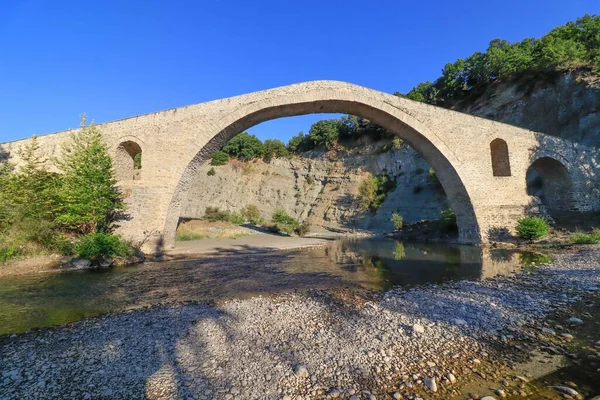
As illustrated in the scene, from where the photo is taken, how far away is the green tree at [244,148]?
39031 millimetres

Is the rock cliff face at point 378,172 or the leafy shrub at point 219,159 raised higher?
the leafy shrub at point 219,159

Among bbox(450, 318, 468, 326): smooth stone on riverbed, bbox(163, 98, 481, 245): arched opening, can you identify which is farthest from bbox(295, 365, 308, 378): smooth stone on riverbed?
bbox(163, 98, 481, 245): arched opening

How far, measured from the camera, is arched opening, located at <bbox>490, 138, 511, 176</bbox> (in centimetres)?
1456

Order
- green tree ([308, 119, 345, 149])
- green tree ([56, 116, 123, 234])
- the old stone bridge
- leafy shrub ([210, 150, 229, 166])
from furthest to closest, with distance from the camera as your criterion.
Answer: leafy shrub ([210, 150, 229, 166]), green tree ([308, 119, 345, 149]), the old stone bridge, green tree ([56, 116, 123, 234])

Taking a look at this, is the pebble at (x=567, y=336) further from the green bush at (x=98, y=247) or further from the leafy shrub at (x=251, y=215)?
the leafy shrub at (x=251, y=215)

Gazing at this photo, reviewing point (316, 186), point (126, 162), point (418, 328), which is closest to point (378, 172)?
point (316, 186)

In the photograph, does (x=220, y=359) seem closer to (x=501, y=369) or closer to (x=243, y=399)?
(x=243, y=399)

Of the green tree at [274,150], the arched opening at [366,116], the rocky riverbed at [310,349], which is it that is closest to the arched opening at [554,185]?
the arched opening at [366,116]

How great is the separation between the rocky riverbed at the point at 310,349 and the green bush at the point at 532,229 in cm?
843

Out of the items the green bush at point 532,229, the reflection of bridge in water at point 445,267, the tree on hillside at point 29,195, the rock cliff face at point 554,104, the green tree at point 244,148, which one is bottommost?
the reflection of bridge in water at point 445,267

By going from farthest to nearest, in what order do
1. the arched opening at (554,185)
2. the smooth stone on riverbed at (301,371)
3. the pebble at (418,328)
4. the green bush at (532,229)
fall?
the arched opening at (554,185) → the green bush at (532,229) → the pebble at (418,328) → the smooth stone on riverbed at (301,371)

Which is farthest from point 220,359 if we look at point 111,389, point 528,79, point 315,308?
point 528,79

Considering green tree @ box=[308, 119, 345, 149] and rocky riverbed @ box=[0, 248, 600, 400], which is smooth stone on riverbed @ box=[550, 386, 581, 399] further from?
green tree @ box=[308, 119, 345, 149]

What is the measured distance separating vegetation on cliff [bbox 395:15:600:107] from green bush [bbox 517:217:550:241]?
39.6 feet
